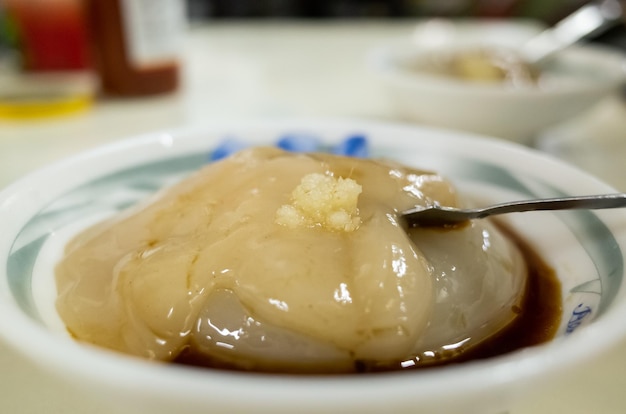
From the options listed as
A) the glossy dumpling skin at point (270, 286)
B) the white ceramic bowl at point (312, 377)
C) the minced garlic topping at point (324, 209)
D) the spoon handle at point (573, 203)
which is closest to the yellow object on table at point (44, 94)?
the white ceramic bowl at point (312, 377)

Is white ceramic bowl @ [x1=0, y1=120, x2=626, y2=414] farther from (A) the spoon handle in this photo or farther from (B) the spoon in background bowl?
(B) the spoon in background bowl

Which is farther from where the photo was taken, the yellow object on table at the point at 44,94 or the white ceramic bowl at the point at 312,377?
the yellow object on table at the point at 44,94

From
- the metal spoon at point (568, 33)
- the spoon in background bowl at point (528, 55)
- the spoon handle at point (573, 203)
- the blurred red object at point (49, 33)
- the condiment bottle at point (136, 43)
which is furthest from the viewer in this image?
the blurred red object at point (49, 33)

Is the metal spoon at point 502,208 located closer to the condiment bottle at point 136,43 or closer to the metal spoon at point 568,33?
the metal spoon at point 568,33

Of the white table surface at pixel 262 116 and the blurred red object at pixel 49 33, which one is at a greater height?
the blurred red object at pixel 49 33

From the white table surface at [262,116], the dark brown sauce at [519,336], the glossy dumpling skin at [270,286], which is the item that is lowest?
the white table surface at [262,116]

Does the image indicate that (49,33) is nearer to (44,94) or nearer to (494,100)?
(44,94)

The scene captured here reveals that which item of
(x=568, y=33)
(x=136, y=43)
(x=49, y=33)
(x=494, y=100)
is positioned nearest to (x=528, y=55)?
(x=568, y=33)
